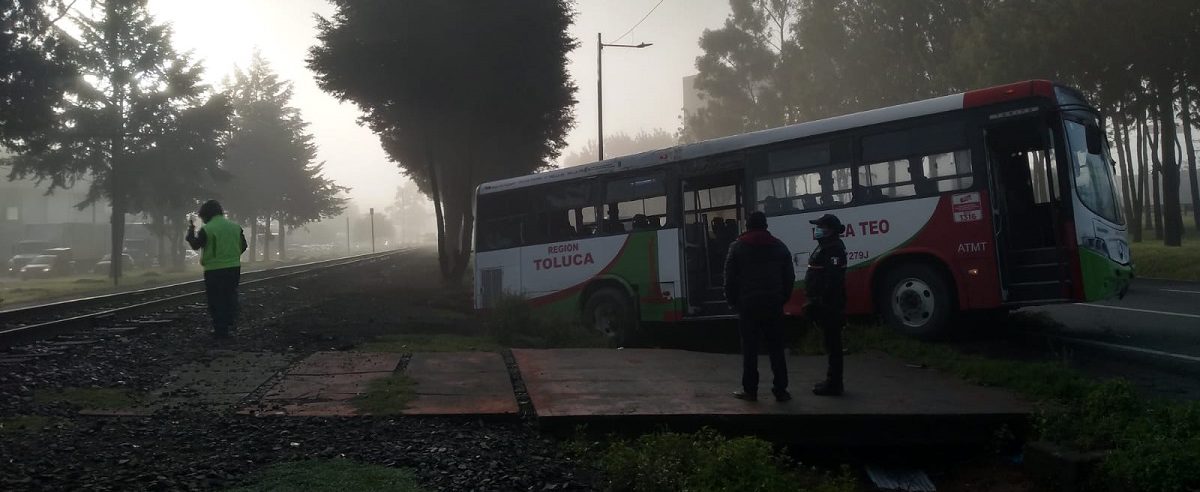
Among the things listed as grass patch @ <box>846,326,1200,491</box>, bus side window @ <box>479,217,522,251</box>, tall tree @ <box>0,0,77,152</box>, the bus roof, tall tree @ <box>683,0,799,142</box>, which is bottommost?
grass patch @ <box>846,326,1200,491</box>

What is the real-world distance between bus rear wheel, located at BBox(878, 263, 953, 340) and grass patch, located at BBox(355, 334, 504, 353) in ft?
16.3

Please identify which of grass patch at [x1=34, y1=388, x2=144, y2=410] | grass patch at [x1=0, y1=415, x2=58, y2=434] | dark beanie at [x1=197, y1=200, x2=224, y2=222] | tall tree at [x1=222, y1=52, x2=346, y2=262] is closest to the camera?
grass patch at [x1=0, y1=415, x2=58, y2=434]

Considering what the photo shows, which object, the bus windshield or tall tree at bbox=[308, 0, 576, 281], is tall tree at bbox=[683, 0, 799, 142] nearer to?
tall tree at bbox=[308, 0, 576, 281]

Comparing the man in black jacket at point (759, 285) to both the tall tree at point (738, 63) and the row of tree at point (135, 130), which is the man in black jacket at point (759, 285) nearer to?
the row of tree at point (135, 130)

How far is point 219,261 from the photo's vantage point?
1128 centimetres

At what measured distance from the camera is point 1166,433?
5594mm

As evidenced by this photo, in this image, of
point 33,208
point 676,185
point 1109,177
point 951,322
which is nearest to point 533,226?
point 676,185

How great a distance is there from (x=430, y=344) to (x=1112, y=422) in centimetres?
781

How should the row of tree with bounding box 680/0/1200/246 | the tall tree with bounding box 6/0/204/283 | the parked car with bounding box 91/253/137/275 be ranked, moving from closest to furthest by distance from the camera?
the row of tree with bounding box 680/0/1200/246 → the tall tree with bounding box 6/0/204/283 → the parked car with bounding box 91/253/137/275

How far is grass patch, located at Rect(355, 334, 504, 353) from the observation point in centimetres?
1046

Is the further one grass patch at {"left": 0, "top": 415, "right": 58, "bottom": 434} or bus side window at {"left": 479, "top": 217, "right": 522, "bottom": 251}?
bus side window at {"left": 479, "top": 217, "right": 522, "bottom": 251}

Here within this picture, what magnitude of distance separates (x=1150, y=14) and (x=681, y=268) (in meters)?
17.6

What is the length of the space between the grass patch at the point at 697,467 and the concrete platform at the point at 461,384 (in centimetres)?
119

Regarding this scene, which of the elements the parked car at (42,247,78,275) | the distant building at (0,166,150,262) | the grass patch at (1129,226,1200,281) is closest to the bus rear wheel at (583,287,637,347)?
the grass patch at (1129,226,1200,281)
